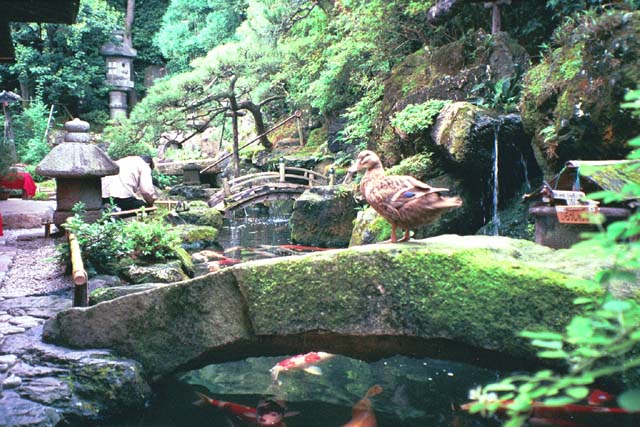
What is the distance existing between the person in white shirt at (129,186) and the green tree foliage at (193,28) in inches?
713

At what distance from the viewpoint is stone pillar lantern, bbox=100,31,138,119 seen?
95.3 ft

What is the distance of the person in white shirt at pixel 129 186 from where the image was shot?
10.5m

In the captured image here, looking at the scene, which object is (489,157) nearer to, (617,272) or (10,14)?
(10,14)

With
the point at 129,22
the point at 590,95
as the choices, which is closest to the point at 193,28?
the point at 129,22

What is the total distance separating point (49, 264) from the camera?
7.14 metres

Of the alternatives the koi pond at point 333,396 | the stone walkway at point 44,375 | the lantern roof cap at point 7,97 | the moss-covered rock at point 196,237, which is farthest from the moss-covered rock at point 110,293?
the lantern roof cap at point 7,97

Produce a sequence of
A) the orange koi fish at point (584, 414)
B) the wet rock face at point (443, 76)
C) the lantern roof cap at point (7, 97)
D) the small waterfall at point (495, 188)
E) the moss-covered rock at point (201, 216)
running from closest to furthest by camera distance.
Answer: the orange koi fish at point (584, 414)
the small waterfall at point (495, 188)
the wet rock face at point (443, 76)
the moss-covered rock at point (201, 216)
the lantern roof cap at point (7, 97)

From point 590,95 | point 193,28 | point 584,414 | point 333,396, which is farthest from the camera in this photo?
point 193,28

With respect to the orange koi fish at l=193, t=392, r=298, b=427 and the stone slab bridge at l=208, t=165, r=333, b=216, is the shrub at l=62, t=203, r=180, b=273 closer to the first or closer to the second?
the orange koi fish at l=193, t=392, r=298, b=427

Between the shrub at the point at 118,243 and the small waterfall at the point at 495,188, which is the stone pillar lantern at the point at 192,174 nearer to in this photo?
the shrub at the point at 118,243

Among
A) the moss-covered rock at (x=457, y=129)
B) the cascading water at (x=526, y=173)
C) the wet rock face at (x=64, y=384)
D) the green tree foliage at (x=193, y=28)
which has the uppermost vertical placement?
the green tree foliage at (x=193, y=28)

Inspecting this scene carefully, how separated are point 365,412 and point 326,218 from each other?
9106mm

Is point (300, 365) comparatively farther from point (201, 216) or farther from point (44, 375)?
point (201, 216)

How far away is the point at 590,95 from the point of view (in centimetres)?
675
